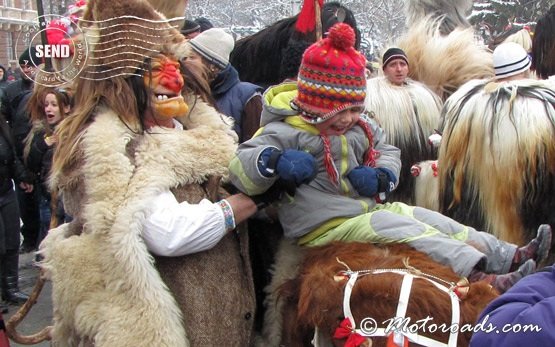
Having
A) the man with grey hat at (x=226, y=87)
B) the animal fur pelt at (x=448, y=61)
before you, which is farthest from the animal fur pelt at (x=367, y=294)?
the animal fur pelt at (x=448, y=61)

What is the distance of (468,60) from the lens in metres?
4.57

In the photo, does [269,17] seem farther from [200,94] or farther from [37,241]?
[200,94]

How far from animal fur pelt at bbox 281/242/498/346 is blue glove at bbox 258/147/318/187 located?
30 centimetres

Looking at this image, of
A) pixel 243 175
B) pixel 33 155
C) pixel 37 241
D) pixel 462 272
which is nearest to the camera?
pixel 462 272

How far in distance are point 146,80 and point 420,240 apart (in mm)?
1181

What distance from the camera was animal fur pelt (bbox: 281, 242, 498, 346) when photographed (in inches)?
76.2

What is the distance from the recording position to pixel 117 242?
2219mm

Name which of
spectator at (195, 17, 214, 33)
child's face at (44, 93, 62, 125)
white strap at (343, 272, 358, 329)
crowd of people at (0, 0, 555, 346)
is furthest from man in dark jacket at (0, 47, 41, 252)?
white strap at (343, 272, 358, 329)

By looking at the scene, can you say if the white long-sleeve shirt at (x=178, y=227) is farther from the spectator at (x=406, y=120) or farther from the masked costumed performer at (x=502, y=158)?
the spectator at (x=406, y=120)

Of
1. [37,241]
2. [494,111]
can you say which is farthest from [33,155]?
[494,111]

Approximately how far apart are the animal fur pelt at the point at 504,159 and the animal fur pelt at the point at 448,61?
1.55m

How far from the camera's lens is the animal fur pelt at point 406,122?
13.3ft

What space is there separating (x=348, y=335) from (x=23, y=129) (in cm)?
551

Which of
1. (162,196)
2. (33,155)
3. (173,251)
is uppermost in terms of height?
(162,196)
